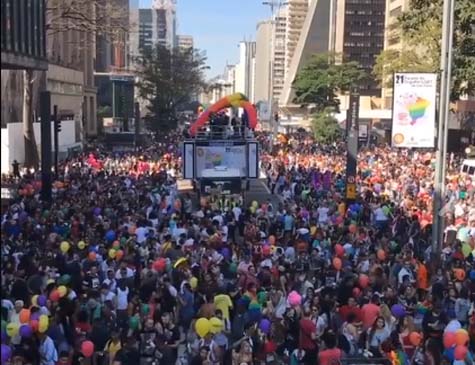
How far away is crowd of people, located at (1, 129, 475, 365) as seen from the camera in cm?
1059

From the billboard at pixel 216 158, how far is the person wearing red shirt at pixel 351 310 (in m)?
18.2

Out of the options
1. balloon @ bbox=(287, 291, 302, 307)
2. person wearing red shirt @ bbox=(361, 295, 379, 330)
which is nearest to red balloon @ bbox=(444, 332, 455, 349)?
person wearing red shirt @ bbox=(361, 295, 379, 330)

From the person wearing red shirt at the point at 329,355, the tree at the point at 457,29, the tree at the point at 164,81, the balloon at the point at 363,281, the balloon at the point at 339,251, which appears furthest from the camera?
the tree at the point at 164,81

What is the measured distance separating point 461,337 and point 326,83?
257 ft

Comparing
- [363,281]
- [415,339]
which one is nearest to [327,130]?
[363,281]

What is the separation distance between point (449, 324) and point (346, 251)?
5382 millimetres

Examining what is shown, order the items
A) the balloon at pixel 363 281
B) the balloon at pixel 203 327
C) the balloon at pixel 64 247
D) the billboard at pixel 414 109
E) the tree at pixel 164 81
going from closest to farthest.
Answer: the balloon at pixel 203 327, the balloon at pixel 363 281, the balloon at pixel 64 247, the billboard at pixel 414 109, the tree at pixel 164 81

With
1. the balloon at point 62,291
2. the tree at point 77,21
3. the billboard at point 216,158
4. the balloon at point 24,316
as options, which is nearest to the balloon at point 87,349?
the balloon at point 24,316

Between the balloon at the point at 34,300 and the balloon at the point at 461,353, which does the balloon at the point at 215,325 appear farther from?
the balloon at the point at 461,353

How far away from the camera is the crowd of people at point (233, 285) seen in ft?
34.7

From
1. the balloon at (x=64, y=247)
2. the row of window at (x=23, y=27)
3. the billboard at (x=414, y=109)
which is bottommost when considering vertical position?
the balloon at (x=64, y=247)

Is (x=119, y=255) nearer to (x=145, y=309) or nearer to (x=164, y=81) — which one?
(x=145, y=309)

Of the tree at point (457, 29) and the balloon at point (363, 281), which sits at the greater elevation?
the tree at point (457, 29)

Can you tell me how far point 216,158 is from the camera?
29.9 metres
